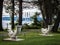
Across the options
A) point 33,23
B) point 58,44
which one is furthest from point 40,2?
point 58,44

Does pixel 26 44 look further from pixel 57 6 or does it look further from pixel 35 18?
pixel 35 18

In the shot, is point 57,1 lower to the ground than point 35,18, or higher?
higher

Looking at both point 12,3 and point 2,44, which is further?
point 12,3

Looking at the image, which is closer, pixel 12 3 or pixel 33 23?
pixel 12 3

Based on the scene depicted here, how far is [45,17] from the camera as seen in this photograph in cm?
3081

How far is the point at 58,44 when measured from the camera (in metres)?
15.2

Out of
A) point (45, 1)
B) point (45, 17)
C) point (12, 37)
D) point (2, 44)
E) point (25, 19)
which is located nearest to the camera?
point (2, 44)

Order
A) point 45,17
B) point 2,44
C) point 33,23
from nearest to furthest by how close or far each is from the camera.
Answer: point 2,44 < point 45,17 < point 33,23

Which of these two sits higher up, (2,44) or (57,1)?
A: (57,1)

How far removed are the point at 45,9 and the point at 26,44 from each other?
1509 cm

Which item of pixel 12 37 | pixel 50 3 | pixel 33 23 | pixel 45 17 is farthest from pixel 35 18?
pixel 12 37

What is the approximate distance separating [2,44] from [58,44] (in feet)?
10.9

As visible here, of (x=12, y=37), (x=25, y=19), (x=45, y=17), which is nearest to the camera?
(x=12, y=37)

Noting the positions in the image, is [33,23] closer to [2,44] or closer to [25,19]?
[25,19]
